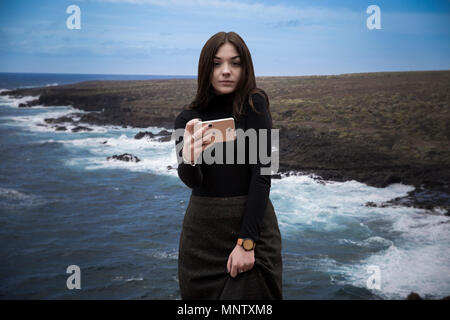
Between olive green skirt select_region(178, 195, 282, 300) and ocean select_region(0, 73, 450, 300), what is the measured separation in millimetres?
4676

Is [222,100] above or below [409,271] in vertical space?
above

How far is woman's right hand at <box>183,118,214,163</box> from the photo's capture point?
1.33 metres

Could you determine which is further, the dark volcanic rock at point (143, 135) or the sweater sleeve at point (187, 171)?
the dark volcanic rock at point (143, 135)

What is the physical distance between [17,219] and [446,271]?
31.0ft

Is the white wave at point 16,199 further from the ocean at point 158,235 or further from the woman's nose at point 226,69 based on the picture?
the woman's nose at point 226,69

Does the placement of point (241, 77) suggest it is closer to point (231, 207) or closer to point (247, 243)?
point (231, 207)

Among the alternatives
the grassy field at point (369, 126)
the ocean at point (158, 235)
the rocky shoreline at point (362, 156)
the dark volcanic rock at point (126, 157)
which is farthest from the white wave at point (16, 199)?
the grassy field at point (369, 126)

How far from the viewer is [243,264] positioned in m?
1.42

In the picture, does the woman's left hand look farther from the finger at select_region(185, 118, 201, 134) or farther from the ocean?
the ocean

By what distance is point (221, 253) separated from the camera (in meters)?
1.49

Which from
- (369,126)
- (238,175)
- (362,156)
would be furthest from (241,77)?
(369,126)

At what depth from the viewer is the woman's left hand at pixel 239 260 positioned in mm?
1409

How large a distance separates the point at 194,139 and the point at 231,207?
0.95ft

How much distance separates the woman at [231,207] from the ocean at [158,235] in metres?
4.70
